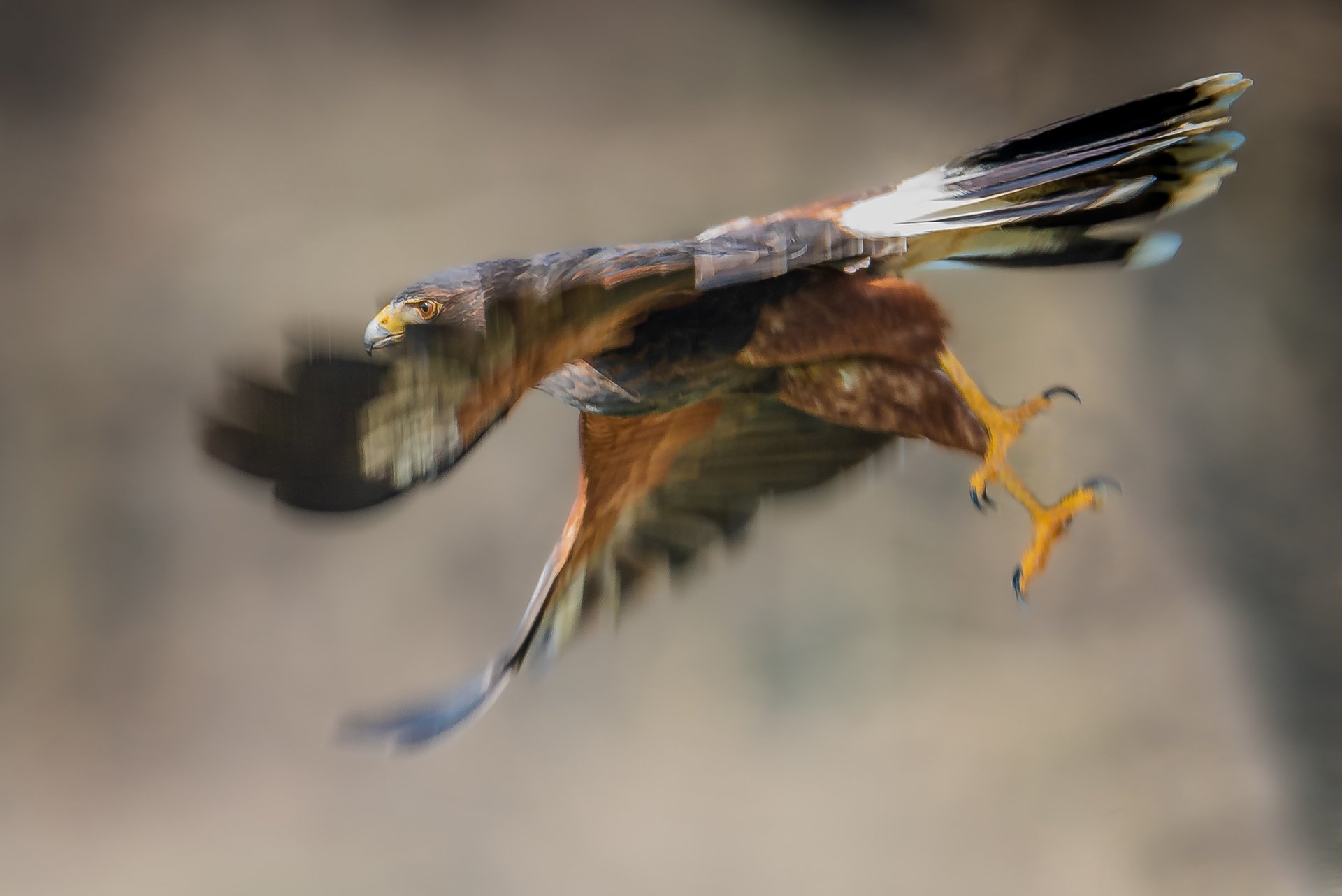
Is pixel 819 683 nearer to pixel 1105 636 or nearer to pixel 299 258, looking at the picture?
pixel 1105 636

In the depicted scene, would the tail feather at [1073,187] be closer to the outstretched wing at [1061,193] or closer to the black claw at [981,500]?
the outstretched wing at [1061,193]

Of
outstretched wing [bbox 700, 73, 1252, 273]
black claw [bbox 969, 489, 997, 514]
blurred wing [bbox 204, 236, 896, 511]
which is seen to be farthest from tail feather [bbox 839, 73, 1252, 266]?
blurred wing [bbox 204, 236, 896, 511]

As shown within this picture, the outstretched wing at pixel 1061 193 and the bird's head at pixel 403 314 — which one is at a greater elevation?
the outstretched wing at pixel 1061 193

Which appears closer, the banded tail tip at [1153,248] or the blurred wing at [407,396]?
the blurred wing at [407,396]

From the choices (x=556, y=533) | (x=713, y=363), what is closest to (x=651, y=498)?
(x=713, y=363)

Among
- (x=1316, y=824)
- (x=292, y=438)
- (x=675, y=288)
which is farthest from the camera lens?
(x=1316, y=824)

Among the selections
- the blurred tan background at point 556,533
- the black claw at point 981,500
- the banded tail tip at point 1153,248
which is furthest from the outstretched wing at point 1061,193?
the blurred tan background at point 556,533

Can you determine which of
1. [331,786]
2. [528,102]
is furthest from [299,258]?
[331,786]

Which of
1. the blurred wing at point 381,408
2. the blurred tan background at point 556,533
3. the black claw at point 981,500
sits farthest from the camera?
the blurred tan background at point 556,533

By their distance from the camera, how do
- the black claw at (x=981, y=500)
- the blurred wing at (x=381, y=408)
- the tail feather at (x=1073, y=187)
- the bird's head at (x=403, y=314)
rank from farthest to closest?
the black claw at (x=981, y=500), the tail feather at (x=1073, y=187), the bird's head at (x=403, y=314), the blurred wing at (x=381, y=408)
